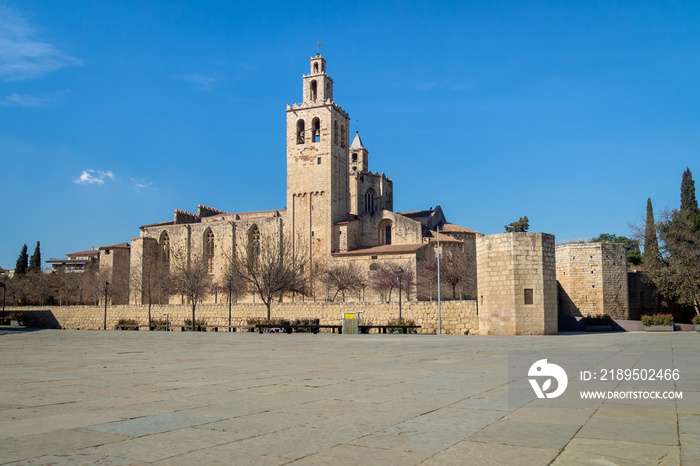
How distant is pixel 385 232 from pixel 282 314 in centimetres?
2318

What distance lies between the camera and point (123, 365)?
980 cm

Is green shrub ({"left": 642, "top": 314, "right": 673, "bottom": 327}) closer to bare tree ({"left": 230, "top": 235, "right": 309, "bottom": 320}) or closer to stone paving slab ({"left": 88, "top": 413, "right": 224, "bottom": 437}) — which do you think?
bare tree ({"left": 230, "top": 235, "right": 309, "bottom": 320})

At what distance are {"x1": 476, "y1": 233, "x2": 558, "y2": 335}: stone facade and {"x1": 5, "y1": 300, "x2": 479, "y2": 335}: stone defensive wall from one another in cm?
379

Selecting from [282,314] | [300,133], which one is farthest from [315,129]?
[282,314]

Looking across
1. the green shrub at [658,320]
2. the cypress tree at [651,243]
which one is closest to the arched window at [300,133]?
the cypress tree at [651,243]

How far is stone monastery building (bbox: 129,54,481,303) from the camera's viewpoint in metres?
57.1

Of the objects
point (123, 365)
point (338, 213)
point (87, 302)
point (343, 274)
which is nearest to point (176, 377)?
point (123, 365)

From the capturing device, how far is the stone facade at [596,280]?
3553 cm

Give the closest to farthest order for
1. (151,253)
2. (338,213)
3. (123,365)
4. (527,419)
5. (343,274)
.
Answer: (527,419)
(123,365)
(343,274)
(338,213)
(151,253)

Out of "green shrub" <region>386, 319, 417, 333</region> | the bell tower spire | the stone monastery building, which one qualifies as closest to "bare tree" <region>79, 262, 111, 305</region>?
the stone monastery building

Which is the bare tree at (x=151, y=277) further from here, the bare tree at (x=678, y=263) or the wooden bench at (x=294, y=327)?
the bare tree at (x=678, y=263)

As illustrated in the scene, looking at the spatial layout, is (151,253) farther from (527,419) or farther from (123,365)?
(527,419)

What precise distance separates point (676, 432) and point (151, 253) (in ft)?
230

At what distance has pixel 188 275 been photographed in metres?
51.0
